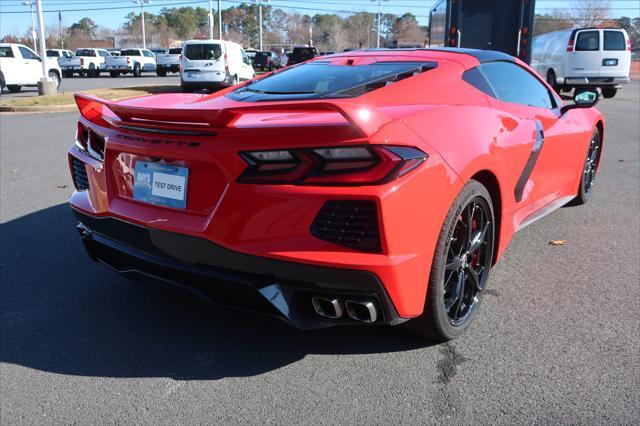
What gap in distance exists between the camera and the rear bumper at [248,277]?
7.82 ft

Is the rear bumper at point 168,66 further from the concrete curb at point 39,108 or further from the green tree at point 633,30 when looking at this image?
the green tree at point 633,30

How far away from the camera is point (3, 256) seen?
4.21 meters

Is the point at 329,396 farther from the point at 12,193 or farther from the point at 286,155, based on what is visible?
the point at 12,193

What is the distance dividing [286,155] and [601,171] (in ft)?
20.2

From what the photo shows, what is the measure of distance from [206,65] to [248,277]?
2041 cm

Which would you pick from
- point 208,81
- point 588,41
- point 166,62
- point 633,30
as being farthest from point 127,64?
point 633,30

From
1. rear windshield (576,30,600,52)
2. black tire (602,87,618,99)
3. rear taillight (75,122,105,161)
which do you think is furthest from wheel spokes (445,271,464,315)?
black tire (602,87,618,99)

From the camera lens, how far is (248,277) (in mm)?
2486

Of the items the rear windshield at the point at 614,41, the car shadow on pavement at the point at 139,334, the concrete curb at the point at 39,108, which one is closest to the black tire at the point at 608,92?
the rear windshield at the point at 614,41

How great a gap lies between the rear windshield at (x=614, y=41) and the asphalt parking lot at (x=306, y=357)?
1696 centimetres

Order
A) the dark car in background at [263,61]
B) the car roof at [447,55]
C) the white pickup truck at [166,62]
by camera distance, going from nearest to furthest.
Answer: the car roof at [447,55], the white pickup truck at [166,62], the dark car in background at [263,61]

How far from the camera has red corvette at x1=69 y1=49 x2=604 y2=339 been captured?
7.70ft

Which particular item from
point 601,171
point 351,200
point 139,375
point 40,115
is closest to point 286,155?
point 351,200

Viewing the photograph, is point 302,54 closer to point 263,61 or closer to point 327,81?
point 263,61
